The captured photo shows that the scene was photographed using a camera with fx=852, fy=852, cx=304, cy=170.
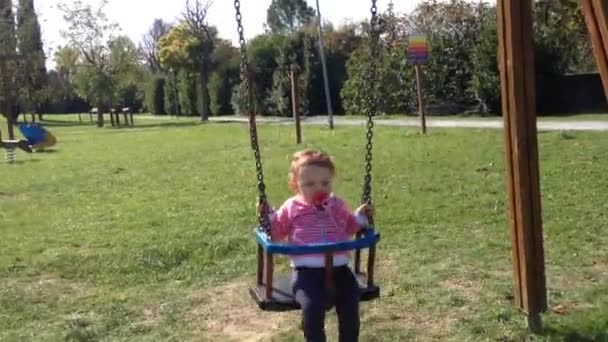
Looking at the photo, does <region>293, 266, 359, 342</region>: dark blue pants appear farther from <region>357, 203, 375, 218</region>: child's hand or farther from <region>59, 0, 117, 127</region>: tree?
<region>59, 0, 117, 127</region>: tree

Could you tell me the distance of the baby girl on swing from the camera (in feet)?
13.9

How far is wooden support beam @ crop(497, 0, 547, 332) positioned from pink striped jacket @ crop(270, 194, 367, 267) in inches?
40.5

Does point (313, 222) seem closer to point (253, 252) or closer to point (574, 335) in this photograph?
point (574, 335)

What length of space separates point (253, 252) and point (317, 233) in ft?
10.6

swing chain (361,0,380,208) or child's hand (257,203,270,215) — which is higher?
swing chain (361,0,380,208)

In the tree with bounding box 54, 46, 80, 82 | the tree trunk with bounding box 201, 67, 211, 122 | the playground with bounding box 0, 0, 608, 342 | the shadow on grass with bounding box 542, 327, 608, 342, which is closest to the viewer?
the playground with bounding box 0, 0, 608, 342

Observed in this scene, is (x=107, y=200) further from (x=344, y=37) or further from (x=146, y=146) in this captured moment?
(x=344, y=37)

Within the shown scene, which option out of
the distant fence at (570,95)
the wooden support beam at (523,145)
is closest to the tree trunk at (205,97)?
the distant fence at (570,95)

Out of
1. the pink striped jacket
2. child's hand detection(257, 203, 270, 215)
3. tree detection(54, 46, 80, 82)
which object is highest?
tree detection(54, 46, 80, 82)

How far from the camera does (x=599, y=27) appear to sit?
416 centimetres

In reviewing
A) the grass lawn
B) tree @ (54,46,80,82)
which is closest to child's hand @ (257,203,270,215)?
the grass lawn

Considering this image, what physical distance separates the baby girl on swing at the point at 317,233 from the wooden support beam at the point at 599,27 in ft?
4.52

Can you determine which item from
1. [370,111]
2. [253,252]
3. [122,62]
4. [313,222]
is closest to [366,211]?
[313,222]

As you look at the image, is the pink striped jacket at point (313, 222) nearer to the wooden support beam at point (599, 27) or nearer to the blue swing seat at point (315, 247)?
the blue swing seat at point (315, 247)
